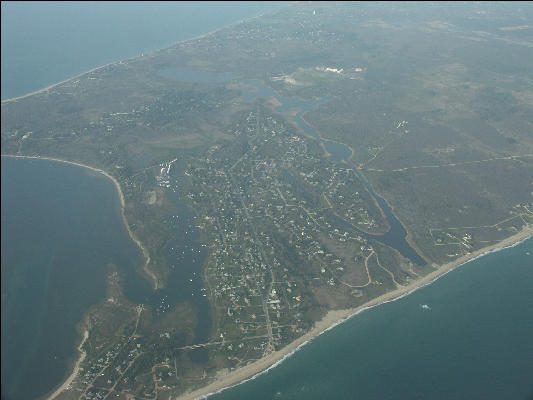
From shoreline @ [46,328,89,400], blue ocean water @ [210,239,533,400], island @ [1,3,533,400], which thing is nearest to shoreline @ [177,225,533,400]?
island @ [1,3,533,400]

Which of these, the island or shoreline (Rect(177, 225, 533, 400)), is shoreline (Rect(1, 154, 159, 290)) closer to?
the island

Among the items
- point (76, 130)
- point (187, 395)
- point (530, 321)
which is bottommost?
point (530, 321)

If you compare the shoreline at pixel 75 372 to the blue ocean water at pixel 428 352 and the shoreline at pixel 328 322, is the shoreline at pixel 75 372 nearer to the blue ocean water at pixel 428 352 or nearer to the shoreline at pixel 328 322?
the shoreline at pixel 328 322

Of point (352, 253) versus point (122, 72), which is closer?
point (352, 253)

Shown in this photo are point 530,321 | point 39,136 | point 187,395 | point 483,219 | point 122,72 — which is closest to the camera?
point 187,395

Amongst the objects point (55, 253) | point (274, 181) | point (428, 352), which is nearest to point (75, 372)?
point (55, 253)

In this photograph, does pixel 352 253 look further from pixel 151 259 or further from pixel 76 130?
pixel 76 130

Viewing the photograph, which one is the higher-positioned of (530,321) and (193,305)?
(193,305)

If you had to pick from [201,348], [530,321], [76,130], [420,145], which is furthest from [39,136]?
[530,321]
